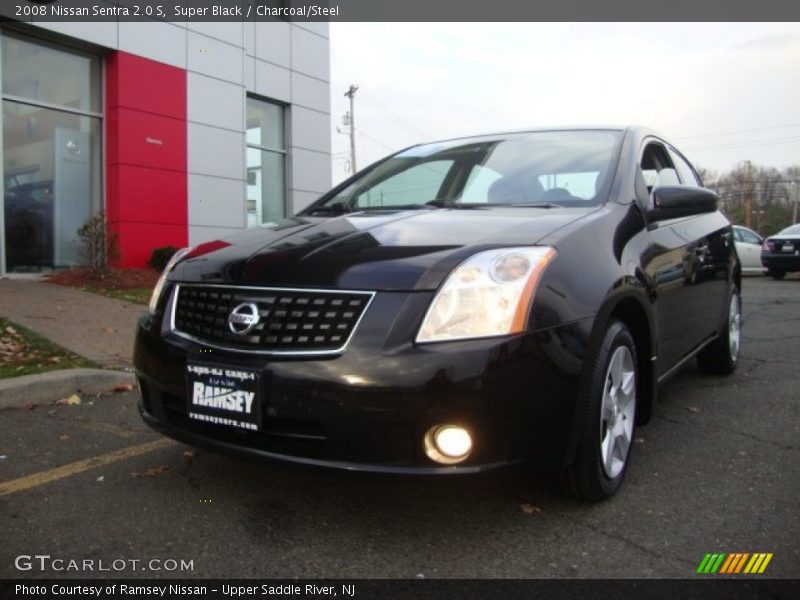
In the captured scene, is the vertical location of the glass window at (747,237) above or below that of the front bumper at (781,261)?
above

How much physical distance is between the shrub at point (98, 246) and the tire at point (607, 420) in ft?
27.8

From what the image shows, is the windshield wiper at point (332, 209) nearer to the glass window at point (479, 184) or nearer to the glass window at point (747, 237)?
the glass window at point (479, 184)

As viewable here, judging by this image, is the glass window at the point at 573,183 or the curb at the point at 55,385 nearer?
the glass window at the point at 573,183

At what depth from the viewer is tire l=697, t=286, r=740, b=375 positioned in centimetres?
462

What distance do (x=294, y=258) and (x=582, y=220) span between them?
3.62 ft

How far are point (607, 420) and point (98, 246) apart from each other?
860 centimetres

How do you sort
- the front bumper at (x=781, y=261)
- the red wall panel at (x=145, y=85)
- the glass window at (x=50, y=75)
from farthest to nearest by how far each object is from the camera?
the front bumper at (x=781, y=261) → the red wall panel at (x=145, y=85) → the glass window at (x=50, y=75)

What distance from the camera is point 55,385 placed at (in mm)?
4324

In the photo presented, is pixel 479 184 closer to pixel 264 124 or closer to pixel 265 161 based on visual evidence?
pixel 265 161

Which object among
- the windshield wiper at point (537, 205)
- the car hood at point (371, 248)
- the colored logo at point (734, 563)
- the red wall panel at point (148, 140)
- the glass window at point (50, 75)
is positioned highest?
the glass window at point (50, 75)

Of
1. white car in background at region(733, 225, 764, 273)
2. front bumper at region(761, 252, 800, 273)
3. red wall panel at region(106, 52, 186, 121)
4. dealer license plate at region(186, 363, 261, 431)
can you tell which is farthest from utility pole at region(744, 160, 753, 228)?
dealer license plate at region(186, 363, 261, 431)

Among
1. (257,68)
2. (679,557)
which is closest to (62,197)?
(257,68)

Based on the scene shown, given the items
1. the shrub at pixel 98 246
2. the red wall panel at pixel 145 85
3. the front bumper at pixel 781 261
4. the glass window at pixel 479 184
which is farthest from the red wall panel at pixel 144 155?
the front bumper at pixel 781 261

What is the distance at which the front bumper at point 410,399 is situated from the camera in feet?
6.75
